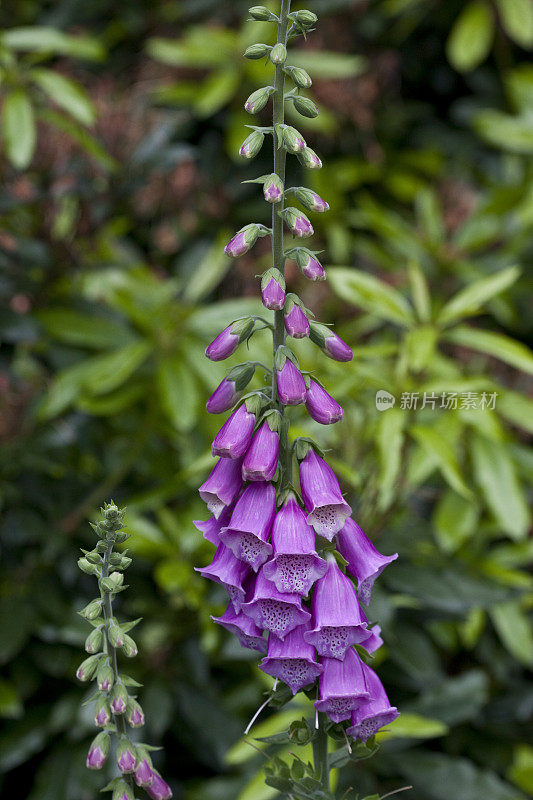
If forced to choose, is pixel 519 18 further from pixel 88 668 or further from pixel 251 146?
pixel 88 668

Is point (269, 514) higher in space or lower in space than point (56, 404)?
lower

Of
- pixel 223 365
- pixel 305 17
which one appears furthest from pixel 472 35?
pixel 305 17

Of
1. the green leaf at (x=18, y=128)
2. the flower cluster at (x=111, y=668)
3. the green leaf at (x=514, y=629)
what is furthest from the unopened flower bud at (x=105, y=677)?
the green leaf at (x=514, y=629)

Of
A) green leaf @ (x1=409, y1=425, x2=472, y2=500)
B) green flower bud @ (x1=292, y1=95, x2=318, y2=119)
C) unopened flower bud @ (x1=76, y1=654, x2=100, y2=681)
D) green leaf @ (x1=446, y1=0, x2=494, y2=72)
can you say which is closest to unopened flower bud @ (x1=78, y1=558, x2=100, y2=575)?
unopened flower bud @ (x1=76, y1=654, x2=100, y2=681)

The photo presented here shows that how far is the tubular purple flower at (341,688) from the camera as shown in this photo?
3.09 ft

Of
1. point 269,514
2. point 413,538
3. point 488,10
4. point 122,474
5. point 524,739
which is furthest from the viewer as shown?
point 488,10

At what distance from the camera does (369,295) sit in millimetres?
2094

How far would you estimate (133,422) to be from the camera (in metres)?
2.44

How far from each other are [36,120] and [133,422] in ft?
3.45

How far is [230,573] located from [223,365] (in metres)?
1.29

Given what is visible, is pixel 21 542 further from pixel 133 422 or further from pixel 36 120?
pixel 36 120

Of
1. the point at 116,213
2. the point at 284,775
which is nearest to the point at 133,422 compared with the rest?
the point at 116,213

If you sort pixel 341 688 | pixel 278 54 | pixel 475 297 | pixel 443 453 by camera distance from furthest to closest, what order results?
pixel 475 297, pixel 443 453, pixel 341 688, pixel 278 54

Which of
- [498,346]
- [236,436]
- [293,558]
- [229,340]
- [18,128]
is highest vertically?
[18,128]
